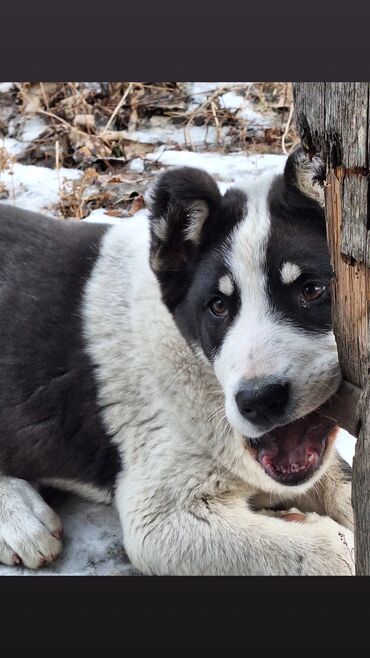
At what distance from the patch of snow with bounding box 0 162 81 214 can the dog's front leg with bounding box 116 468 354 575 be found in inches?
114

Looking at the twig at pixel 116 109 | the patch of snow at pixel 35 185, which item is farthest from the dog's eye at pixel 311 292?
the twig at pixel 116 109

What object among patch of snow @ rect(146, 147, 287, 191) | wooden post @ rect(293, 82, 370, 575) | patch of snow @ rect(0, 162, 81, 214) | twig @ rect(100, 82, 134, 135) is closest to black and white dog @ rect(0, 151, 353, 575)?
wooden post @ rect(293, 82, 370, 575)

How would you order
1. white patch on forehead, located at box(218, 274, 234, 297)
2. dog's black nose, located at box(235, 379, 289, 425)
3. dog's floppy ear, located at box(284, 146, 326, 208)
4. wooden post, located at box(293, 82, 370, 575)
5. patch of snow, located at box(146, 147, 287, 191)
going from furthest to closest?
patch of snow, located at box(146, 147, 287, 191)
white patch on forehead, located at box(218, 274, 234, 297)
dog's floppy ear, located at box(284, 146, 326, 208)
dog's black nose, located at box(235, 379, 289, 425)
wooden post, located at box(293, 82, 370, 575)

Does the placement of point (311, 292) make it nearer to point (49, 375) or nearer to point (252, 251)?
point (252, 251)

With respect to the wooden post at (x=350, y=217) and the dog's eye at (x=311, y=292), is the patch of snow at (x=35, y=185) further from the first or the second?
the wooden post at (x=350, y=217)

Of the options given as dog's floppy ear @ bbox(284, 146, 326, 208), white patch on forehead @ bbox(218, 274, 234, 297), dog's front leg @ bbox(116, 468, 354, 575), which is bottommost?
dog's front leg @ bbox(116, 468, 354, 575)

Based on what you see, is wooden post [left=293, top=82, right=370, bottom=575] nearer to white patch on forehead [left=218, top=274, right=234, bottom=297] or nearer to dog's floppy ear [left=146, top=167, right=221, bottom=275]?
white patch on forehead [left=218, top=274, right=234, bottom=297]

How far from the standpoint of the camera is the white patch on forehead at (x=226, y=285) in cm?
358

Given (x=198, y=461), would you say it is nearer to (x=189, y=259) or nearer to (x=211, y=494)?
(x=211, y=494)

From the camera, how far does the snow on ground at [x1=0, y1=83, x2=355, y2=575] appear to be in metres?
4.02

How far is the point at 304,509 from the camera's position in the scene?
4.29 metres

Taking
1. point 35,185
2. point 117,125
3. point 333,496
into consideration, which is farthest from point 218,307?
point 117,125

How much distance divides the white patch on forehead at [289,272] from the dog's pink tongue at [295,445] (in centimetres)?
54

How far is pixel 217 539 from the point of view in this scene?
149 inches
